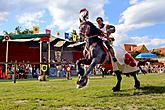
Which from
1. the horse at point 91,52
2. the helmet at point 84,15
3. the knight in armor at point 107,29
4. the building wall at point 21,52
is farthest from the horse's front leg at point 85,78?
the building wall at point 21,52

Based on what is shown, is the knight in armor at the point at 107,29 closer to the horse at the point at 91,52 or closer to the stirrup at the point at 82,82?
the horse at the point at 91,52

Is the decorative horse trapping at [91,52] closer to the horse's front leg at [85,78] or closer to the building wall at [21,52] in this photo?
the horse's front leg at [85,78]

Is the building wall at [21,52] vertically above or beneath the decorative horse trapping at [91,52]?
above

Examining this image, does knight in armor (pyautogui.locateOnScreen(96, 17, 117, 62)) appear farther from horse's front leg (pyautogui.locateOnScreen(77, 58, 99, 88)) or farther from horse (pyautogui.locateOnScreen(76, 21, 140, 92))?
horse's front leg (pyautogui.locateOnScreen(77, 58, 99, 88))

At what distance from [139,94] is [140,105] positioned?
1.91 m

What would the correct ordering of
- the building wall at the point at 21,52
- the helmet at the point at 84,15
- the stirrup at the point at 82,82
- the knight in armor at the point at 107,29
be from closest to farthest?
1. the stirrup at the point at 82,82
2. the helmet at the point at 84,15
3. the knight in armor at the point at 107,29
4. the building wall at the point at 21,52

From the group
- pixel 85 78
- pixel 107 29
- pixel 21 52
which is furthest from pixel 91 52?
pixel 21 52

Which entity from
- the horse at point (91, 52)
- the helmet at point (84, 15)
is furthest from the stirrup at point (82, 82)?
the helmet at point (84, 15)

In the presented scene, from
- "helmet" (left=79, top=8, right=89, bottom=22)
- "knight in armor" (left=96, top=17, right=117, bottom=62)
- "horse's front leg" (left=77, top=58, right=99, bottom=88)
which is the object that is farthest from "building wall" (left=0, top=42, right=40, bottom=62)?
"horse's front leg" (left=77, top=58, right=99, bottom=88)

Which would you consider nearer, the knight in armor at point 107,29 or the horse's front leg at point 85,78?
the horse's front leg at point 85,78

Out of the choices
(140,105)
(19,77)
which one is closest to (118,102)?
(140,105)

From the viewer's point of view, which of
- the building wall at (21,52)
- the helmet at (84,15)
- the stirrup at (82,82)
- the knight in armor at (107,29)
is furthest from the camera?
the building wall at (21,52)

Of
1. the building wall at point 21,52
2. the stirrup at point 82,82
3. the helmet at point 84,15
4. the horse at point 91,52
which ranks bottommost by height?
the stirrup at point 82,82

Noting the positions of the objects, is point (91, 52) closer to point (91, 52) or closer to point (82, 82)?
point (91, 52)
